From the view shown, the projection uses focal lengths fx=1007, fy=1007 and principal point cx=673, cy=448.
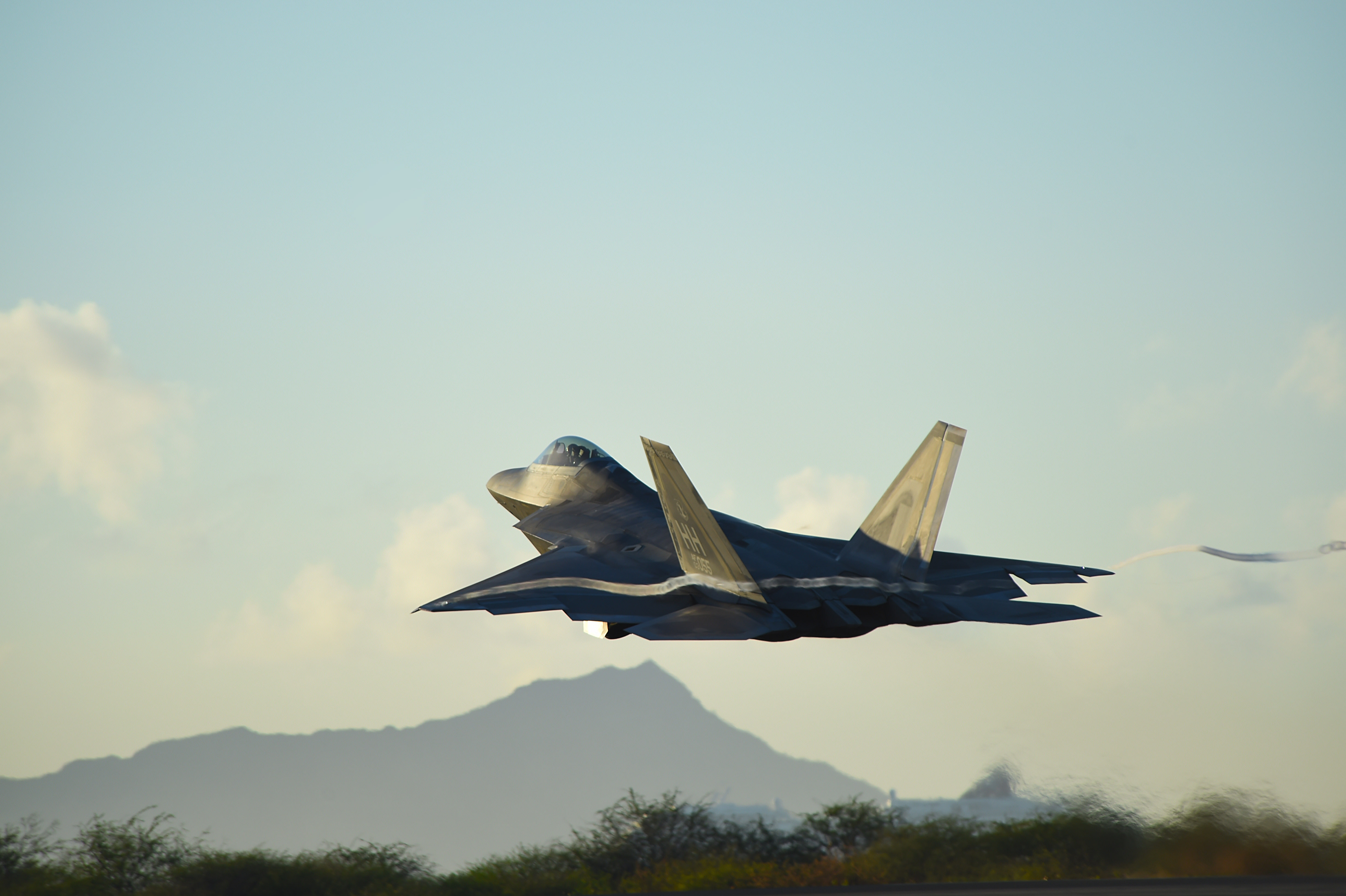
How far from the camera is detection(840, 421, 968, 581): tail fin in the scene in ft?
70.8

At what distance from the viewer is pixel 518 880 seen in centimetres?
2753

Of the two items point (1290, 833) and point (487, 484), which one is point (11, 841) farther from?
point (1290, 833)

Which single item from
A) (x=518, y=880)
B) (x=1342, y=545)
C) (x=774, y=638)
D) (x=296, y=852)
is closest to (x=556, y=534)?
(x=774, y=638)

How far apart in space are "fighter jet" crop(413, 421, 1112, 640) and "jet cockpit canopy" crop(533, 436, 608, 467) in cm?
407

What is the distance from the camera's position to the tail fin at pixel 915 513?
70.8 ft

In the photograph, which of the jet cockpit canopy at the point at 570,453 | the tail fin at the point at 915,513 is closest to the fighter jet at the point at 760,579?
the tail fin at the point at 915,513

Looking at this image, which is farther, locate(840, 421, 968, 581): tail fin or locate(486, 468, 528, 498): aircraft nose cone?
locate(486, 468, 528, 498): aircraft nose cone

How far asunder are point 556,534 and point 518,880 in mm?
9640

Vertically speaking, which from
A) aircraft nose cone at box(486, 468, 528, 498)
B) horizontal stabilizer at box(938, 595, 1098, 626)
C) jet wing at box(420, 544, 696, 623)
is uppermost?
aircraft nose cone at box(486, 468, 528, 498)

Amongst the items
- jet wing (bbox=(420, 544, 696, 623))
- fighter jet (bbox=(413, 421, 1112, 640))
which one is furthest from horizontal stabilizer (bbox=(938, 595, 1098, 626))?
jet wing (bbox=(420, 544, 696, 623))

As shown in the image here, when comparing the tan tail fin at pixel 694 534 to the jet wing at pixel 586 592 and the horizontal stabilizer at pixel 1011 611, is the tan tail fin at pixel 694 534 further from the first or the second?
the horizontal stabilizer at pixel 1011 611

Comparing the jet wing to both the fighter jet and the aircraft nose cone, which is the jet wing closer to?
the fighter jet

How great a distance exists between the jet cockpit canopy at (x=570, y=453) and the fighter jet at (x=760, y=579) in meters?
4.07

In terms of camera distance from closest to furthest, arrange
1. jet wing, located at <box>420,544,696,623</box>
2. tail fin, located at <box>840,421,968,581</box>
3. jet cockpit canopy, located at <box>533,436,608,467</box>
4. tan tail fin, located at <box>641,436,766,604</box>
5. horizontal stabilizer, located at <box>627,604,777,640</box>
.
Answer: tan tail fin, located at <box>641,436,766,604</box>
horizontal stabilizer, located at <box>627,604,777,640</box>
jet wing, located at <box>420,544,696,623</box>
tail fin, located at <box>840,421,968,581</box>
jet cockpit canopy, located at <box>533,436,608,467</box>
